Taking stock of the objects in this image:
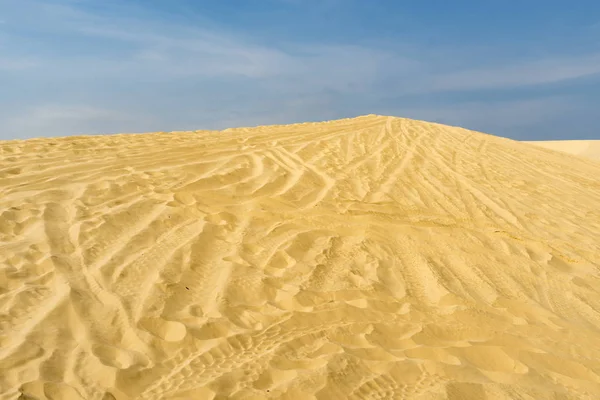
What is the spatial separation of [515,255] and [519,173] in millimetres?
4889

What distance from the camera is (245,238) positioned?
14.1ft

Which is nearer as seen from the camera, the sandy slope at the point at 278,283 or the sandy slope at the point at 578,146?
the sandy slope at the point at 278,283

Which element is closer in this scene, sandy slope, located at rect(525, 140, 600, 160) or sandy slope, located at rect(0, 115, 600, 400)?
sandy slope, located at rect(0, 115, 600, 400)

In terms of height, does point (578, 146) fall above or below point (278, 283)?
below

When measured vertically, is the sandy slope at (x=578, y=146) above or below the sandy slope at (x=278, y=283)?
below

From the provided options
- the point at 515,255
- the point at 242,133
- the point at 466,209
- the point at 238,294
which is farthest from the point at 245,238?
the point at 242,133

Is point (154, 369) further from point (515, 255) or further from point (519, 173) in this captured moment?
point (519, 173)

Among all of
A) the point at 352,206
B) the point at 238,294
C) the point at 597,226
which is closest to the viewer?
the point at 238,294

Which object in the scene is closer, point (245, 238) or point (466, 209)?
point (245, 238)

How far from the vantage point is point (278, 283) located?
357 cm

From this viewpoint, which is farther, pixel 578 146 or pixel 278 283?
pixel 578 146

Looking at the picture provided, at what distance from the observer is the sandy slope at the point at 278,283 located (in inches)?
102

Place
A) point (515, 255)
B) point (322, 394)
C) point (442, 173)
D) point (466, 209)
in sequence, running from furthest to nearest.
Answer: point (442, 173) → point (466, 209) → point (515, 255) → point (322, 394)

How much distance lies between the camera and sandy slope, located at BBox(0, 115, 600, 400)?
2.58 meters
